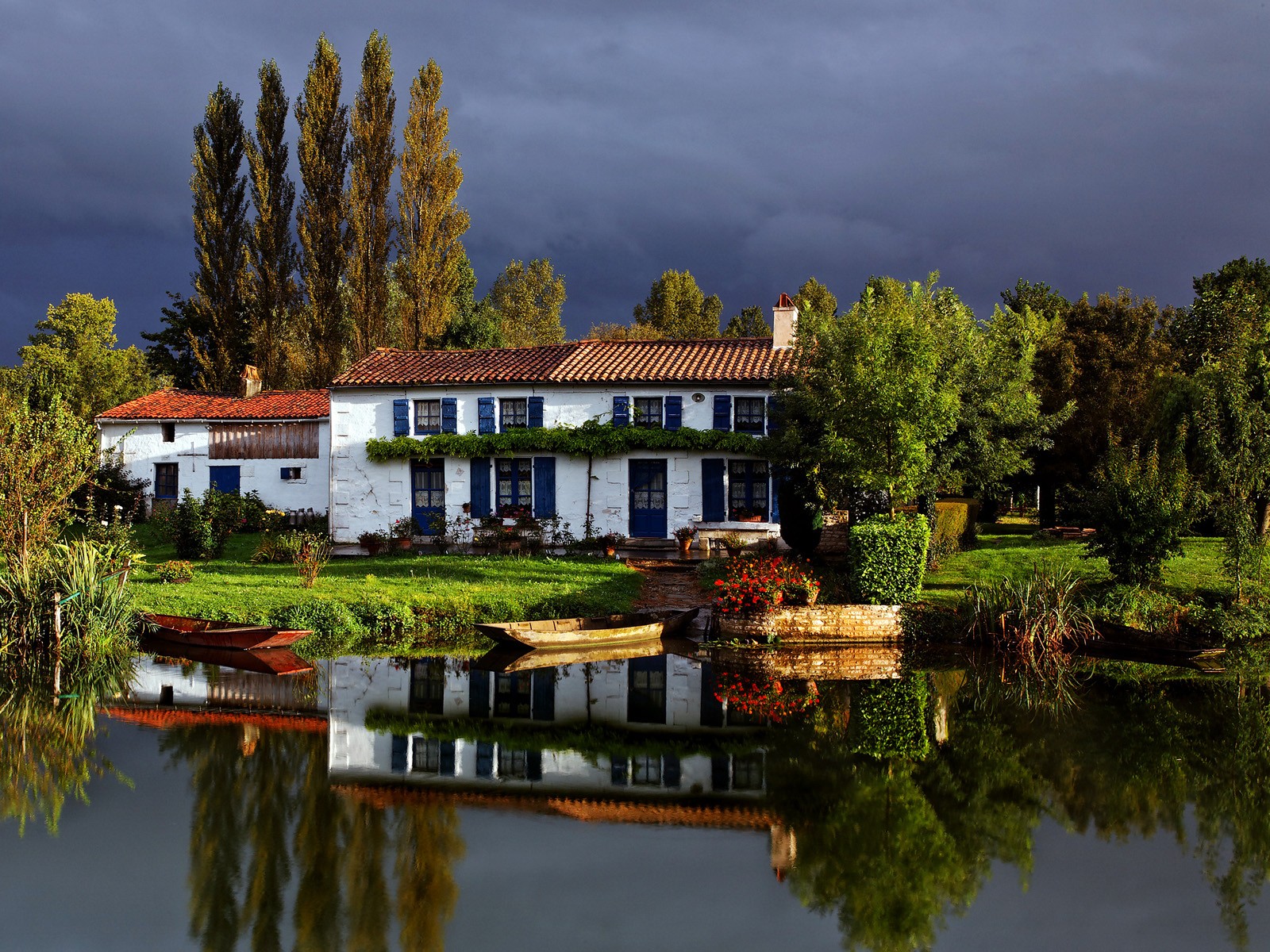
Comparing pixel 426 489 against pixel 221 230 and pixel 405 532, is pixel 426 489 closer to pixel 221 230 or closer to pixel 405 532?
pixel 405 532

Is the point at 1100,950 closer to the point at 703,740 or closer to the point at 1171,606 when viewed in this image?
the point at 703,740

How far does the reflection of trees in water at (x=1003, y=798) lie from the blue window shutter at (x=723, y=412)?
15004mm

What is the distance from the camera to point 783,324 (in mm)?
30734

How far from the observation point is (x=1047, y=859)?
28.9ft

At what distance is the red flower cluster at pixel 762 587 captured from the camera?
19047 mm

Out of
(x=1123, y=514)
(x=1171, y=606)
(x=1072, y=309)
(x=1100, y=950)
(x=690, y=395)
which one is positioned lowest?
(x=1100, y=950)

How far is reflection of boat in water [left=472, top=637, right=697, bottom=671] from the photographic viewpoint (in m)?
17.4

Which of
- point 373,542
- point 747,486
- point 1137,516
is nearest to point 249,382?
point 373,542

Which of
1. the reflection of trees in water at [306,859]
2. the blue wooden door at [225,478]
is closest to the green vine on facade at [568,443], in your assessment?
the blue wooden door at [225,478]

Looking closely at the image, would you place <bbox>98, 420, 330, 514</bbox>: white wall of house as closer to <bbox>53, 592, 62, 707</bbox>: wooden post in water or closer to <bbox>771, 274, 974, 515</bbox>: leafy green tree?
<bbox>53, 592, 62, 707</bbox>: wooden post in water

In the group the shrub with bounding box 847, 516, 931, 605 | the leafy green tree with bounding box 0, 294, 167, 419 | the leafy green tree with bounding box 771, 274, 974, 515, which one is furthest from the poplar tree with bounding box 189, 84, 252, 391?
the shrub with bounding box 847, 516, 931, 605

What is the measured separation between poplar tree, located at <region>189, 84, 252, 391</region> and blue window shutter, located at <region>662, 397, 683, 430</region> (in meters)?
22.6

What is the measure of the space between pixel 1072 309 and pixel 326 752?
32800 mm


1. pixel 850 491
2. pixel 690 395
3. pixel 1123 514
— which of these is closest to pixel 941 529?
pixel 850 491
